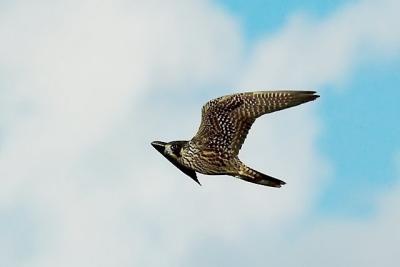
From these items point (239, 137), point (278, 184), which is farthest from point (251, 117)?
point (278, 184)

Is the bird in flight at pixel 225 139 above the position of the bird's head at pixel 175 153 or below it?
above

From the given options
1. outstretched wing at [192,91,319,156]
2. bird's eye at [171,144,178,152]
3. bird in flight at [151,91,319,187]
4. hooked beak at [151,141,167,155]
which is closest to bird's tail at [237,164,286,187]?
bird in flight at [151,91,319,187]

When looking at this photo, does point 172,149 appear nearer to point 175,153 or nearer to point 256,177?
point 175,153

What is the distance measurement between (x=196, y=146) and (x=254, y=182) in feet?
6.53

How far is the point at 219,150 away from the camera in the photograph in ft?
72.7

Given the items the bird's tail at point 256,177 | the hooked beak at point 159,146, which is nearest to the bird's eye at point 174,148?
the hooked beak at point 159,146

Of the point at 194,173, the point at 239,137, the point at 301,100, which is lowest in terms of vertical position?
the point at 194,173

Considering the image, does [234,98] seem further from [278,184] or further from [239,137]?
[278,184]

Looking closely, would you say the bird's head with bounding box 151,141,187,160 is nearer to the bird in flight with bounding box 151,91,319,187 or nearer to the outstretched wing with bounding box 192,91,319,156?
the bird in flight with bounding box 151,91,319,187

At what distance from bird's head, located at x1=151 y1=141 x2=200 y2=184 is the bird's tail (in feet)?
5.22

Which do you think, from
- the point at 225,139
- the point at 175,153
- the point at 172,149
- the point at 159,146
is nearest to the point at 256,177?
the point at 225,139

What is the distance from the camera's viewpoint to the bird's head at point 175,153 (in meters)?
22.5

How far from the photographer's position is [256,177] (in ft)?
70.3

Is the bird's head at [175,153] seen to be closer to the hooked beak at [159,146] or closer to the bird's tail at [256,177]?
the hooked beak at [159,146]
